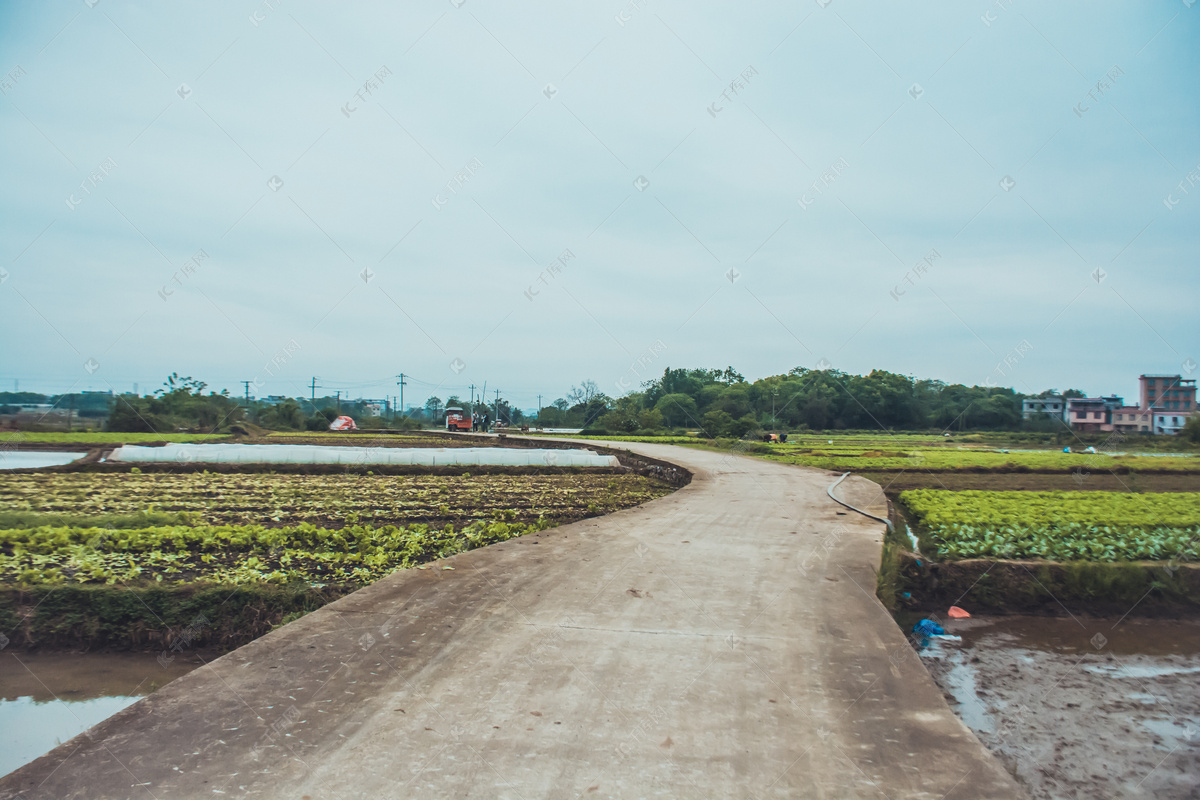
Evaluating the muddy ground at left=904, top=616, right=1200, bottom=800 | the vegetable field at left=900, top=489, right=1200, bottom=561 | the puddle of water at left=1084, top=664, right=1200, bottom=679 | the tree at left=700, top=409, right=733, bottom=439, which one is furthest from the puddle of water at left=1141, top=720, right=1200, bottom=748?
the tree at left=700, top=409, right=733, bottom=439

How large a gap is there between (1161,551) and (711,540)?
490cm

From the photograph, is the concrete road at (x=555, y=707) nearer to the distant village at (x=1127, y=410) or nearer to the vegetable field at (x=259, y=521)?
the vegetable field at (x=259, y=521)

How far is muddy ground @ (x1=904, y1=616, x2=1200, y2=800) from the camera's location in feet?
9.50

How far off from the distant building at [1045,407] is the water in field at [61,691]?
74269 millimetres

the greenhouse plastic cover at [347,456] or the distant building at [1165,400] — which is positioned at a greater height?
the distant building at [1165,400]

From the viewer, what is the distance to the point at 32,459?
19.3 meters

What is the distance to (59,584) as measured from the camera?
188 inches

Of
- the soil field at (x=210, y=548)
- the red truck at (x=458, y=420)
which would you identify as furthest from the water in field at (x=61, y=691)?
the red truck at (x=458, y=420)

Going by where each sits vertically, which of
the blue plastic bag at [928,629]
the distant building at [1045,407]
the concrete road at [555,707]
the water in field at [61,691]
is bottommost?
the water in field at [61,691]

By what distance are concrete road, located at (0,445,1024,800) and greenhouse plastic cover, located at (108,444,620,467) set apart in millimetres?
14584

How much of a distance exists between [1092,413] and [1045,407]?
539 cm

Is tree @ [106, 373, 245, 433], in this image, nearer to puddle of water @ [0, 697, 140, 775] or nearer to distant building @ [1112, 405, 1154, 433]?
puddle of water @ [0, 697, 140, 775]

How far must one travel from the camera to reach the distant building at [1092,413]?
6216 cm

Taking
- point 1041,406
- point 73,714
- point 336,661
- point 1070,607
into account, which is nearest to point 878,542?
point 1070,607
